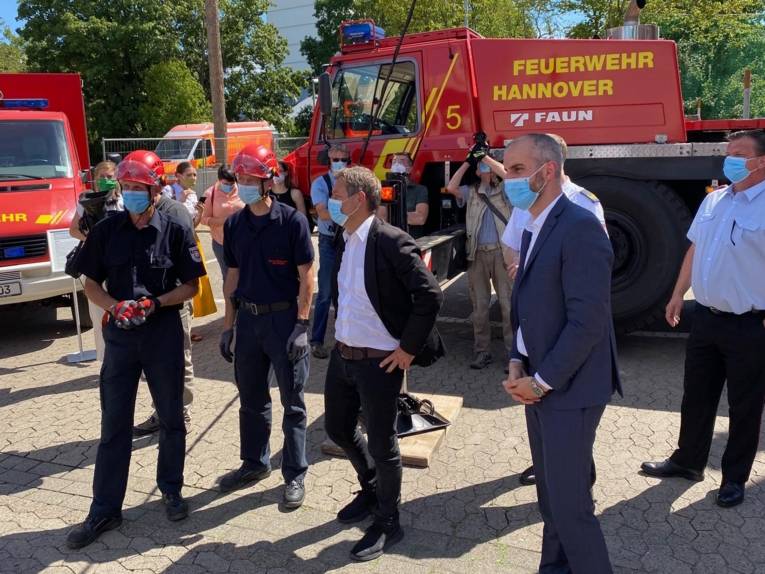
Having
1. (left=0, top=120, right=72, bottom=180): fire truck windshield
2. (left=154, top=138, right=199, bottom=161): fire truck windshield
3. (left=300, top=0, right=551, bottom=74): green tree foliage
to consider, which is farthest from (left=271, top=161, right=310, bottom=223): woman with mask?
(left=300, top=0, right=551, bottom=74): green tree foliage

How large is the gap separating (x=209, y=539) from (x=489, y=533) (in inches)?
55.0

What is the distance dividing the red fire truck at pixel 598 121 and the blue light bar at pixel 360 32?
1.03 feet

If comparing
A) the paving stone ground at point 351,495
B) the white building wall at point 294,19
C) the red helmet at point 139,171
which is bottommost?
the paving stone ground at point 351,495

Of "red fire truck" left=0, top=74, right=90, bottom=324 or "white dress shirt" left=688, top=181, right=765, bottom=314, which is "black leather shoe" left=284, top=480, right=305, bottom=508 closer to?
"white dress shirt" left=688, top=181, right=765, bottom=314

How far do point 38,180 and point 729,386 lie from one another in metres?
6.80

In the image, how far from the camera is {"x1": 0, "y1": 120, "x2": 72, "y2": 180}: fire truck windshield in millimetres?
7227

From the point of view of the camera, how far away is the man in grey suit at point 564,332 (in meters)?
2.28

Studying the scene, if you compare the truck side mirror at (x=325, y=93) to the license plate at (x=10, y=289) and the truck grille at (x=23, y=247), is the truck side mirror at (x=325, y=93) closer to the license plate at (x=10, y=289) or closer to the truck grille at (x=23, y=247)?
the truck grille at (x=23, y=247)

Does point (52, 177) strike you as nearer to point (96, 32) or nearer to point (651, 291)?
point (651, 291)

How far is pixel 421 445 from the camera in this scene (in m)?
4.11

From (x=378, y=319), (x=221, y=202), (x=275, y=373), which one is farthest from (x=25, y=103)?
(x=378, y=319)

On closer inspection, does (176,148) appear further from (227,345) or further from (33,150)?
(227,345)

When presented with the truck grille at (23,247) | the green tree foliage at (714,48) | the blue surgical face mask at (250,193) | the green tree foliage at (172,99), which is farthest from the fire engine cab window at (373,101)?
the green tree foliage at (172,99)

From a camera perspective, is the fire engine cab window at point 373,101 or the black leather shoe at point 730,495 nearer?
the black leather shoe at point 730,495
